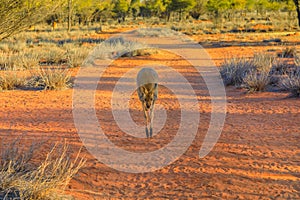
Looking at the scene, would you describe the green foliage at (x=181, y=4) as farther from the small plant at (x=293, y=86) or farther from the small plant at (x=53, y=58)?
the small plant at (x=293, y=86)

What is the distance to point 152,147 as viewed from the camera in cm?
652

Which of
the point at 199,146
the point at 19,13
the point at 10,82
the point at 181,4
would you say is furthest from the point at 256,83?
the point at 181,4

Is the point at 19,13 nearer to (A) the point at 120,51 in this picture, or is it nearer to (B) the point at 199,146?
(B) the point at 199,146

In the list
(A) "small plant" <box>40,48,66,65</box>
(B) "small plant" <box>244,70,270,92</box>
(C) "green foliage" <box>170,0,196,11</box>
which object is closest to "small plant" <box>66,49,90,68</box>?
(A) "small plant" <box>40,48,66,65</box>

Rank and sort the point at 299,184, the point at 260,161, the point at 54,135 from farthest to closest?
the point at 54,135, the point at 260,161, the point at 299,184

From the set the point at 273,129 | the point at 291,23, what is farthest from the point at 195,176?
the point at 291,23

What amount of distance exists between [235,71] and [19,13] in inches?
325

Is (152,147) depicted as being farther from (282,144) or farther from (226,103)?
(226,103)

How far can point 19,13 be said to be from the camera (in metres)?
6.56

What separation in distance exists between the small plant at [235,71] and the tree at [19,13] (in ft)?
23.8

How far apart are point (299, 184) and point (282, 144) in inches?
66.4

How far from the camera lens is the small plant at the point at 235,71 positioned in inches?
490

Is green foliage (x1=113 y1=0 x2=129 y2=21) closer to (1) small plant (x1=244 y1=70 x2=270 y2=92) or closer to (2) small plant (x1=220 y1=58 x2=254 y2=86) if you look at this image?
(2) small plant (x1=220 y1=58 x2=254 y2=86)

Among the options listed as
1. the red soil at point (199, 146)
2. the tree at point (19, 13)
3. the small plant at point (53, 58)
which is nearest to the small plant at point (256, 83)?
the red soil at point (199, 146)
